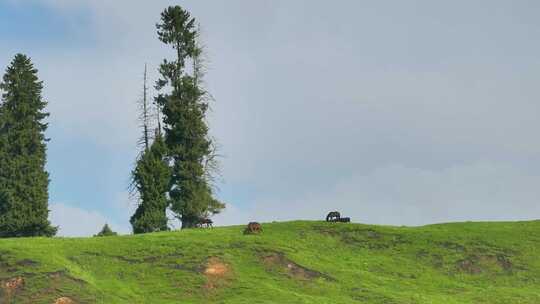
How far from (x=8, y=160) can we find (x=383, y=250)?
115 ft

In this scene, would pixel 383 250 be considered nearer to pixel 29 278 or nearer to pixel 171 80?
pixel 29 278

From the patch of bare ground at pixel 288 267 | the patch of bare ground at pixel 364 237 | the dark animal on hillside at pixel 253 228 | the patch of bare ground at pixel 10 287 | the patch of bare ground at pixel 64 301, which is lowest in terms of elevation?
the patch of bare ground at pixel 64 301

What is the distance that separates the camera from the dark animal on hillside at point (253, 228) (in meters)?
72.1

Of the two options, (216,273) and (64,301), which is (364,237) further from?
(64,301)

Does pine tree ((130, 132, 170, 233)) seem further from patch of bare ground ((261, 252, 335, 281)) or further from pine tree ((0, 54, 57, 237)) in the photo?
patch of bare ground ((261, 252, 335, 281))

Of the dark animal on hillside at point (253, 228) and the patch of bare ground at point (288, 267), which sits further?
the dark animal on hillside at point (253, 228)

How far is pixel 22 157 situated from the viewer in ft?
284

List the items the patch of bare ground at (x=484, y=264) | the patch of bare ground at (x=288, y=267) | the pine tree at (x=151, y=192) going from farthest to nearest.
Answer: the pine tree at (x=151, y=192)
the patch of bare ground at (x=484, y=264)
the patch of bare ground at (x=288, y=267)

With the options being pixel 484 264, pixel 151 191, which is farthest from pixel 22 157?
pixel 484 264

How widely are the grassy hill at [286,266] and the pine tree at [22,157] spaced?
13187mm

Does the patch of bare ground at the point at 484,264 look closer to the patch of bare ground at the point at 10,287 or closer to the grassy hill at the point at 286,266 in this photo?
the grassy hill at the point at 286,266

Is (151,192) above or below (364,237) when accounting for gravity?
above

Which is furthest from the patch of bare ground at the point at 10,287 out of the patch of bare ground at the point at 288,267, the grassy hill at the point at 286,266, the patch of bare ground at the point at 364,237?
the patch of bare ground at the point at 364,237

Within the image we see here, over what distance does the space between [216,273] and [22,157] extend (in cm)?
3145
